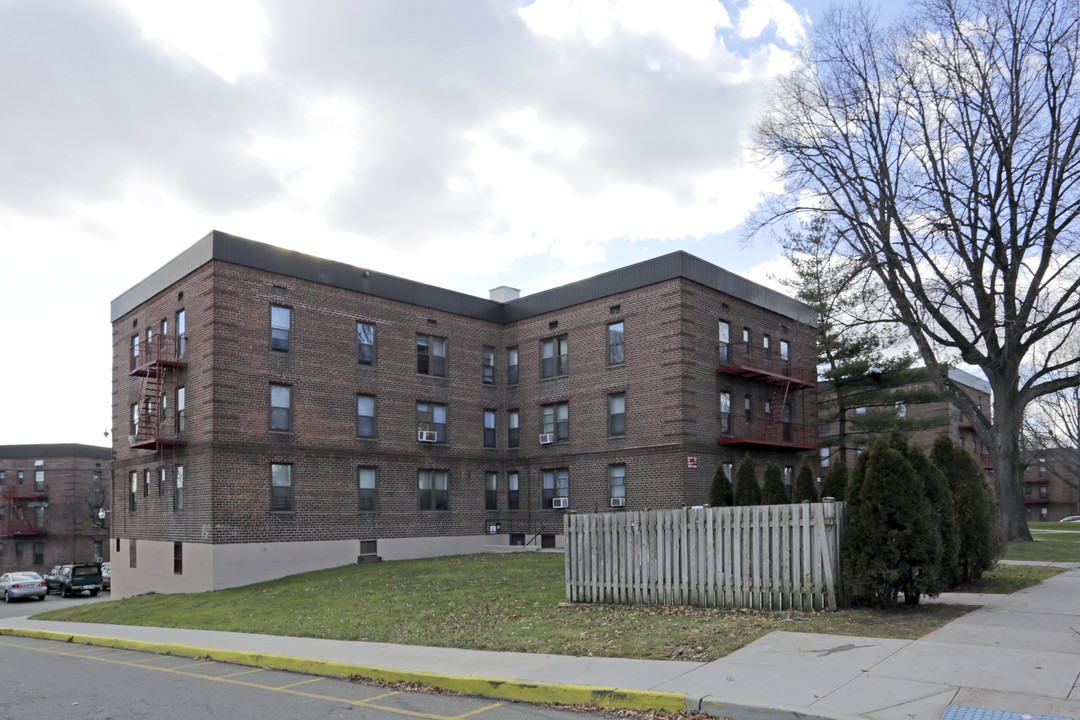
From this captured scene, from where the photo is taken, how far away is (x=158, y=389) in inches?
1120

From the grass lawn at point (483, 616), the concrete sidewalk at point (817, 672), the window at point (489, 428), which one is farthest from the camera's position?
the window at point (489, 428)

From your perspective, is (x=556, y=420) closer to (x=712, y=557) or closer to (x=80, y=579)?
(x=712, y=557)

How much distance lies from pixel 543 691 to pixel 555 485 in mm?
23931

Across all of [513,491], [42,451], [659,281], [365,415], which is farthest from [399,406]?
[42,451]

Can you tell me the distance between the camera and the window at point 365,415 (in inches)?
1169

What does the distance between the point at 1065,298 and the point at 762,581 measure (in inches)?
798

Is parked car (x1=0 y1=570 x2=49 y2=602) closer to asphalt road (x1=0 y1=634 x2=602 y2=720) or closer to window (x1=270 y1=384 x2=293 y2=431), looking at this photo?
window (x1=270 y1=384 x2=293 y2=431)

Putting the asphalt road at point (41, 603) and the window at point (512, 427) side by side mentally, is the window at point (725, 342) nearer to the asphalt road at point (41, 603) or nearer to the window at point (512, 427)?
the window at point (512, 427)

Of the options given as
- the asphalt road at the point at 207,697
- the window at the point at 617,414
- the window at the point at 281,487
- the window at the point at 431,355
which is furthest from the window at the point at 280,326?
the asphalt road at the point at 207,697

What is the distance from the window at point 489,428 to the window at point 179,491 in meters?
11.6

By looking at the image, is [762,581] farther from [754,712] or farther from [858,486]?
[754,712]

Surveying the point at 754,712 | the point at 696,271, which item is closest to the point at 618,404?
the point at 696,271

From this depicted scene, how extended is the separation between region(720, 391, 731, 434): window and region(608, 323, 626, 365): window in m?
3.94

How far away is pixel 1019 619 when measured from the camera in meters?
10.5
